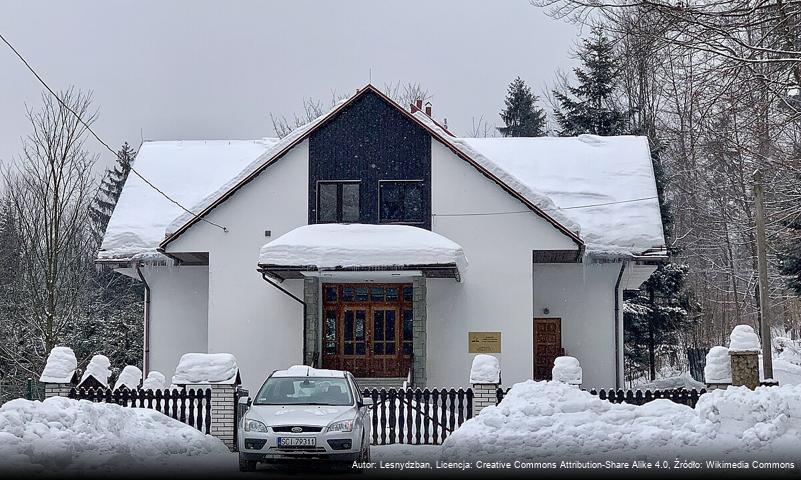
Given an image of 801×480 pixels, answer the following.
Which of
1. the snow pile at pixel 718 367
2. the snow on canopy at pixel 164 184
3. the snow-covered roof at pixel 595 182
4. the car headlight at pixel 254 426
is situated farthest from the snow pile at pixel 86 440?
the snow-covered roof at pixel 595 182

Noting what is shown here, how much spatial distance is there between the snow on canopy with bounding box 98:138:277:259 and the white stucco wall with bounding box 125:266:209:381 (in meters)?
1.06

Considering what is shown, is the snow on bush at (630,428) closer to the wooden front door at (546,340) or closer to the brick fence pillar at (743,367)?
the brick fence pillar at (743,367)

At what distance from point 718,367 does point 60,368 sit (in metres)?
12.4

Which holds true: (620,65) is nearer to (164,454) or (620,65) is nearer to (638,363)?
(164,454)

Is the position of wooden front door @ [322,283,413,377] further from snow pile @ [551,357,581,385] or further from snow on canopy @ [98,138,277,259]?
snow pile @ [551,357,581,385]

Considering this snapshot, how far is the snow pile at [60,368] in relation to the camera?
18953 millimetres

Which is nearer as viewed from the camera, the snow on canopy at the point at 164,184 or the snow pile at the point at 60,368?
the snow pile at the point at 60,368

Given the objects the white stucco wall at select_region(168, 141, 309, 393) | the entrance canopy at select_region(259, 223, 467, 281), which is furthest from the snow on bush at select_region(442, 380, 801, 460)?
the white stucco wall at select_region(168, 141, 309, 393)

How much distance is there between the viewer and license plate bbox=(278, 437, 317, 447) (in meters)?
13.2

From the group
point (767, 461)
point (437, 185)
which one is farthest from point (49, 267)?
point (767, 461)

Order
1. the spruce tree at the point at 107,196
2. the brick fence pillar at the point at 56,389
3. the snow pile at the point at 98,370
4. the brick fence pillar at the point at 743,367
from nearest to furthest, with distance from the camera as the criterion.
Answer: the brick fence pillar at the point at 743,367, the brick fence pillar at the point at 56,389, the snow pile at the point at 98,370, the spruce tree at the point at 107,196

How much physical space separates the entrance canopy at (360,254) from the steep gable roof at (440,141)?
240cm

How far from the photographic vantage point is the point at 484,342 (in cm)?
2422

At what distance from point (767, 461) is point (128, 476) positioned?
302 inches
